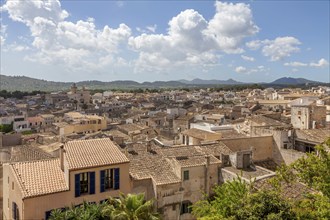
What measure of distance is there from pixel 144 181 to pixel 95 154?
450 cm

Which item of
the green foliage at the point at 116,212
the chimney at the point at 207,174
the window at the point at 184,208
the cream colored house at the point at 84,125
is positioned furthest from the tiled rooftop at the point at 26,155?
the cream colored house at the point at 84,125

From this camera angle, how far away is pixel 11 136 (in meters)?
42.8

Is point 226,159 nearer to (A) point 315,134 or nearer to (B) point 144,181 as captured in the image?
(B) point 144,181

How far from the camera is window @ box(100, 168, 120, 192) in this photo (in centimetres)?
2173

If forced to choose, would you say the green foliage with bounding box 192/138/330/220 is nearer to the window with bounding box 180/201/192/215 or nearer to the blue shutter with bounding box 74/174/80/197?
the window with bounding box 180/201/192/215

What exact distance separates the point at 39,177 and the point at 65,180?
1.66 meters

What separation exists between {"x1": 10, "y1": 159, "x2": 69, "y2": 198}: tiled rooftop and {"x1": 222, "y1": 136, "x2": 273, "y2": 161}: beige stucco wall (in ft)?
56.7

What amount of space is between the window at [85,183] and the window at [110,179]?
75 centimetres

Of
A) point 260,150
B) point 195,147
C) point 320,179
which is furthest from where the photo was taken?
point 260,150

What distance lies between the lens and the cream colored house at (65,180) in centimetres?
1947

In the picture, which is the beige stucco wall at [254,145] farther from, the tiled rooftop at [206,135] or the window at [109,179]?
the window at [109,179]

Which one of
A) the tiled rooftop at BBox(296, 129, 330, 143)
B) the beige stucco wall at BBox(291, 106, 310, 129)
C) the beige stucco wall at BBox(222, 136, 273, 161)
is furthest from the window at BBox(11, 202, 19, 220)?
the beige stucco wall at BBox(291, 106, 310, 129)

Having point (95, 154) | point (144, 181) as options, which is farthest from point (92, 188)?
point (144, 181)

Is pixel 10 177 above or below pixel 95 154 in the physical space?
below
